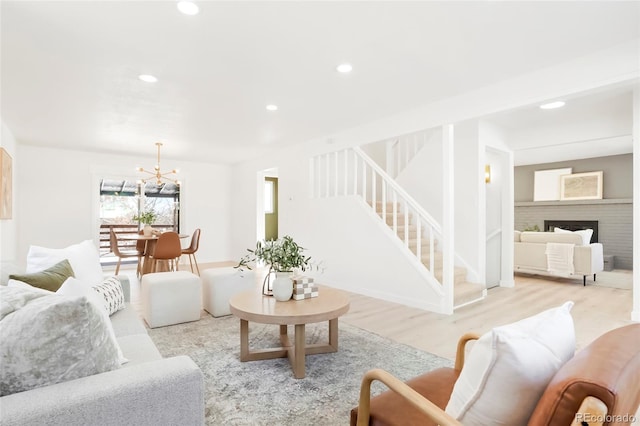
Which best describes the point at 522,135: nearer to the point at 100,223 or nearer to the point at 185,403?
the point at 185,403

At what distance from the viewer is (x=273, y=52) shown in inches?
110

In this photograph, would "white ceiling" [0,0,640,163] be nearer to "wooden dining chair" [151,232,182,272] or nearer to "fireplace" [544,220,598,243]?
"wooden dining chair" [151,232,182,272]

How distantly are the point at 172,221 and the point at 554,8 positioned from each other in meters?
8.02

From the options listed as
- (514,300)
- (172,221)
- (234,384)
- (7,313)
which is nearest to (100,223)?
(172,221)

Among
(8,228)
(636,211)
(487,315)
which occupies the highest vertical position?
(636,211)

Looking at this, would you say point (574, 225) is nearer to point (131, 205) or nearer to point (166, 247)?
point (166, 247)

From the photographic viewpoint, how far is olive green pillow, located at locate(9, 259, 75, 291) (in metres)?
1.86

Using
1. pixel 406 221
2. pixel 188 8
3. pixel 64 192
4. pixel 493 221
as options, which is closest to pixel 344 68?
pixel 188 8

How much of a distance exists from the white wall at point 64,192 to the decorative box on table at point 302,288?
6.09 meters

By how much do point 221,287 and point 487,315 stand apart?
295 centimetres

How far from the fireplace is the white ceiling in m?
6.67

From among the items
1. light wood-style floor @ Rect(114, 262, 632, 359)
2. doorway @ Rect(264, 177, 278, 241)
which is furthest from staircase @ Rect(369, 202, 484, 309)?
doorway @ Rect(264, 177, 278, 241)

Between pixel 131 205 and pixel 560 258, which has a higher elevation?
pixel 131 205

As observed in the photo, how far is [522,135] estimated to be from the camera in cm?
539
